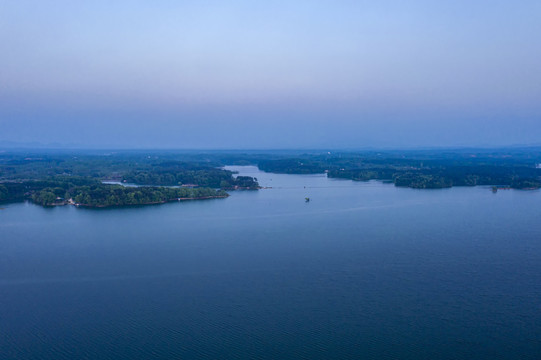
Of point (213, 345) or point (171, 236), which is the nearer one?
point (213, 345)

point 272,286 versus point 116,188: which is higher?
point 116,188

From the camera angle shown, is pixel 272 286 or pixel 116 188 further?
pixel 116 188

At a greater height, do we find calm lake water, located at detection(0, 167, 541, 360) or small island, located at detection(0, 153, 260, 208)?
small island, located at detection(0, 153, 260, 208)

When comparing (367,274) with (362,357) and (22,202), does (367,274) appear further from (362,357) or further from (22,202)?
(22,202)

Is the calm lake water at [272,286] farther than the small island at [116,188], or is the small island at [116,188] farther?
the small island at [116,188]

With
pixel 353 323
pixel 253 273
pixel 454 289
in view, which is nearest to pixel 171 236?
pixel 253 273

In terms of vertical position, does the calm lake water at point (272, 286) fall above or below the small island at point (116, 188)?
below

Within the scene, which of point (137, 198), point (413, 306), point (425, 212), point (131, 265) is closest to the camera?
point (413, 306)

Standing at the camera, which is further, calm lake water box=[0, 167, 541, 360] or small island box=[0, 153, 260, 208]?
small island box=[0, 153, 260, 208]
